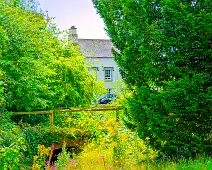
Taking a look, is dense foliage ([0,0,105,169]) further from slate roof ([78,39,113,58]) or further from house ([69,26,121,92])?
slate roof ([78,39,113,58])

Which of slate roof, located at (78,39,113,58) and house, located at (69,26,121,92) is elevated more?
slate roof, located at (78,39,113,58)

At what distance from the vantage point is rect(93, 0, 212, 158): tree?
225 inches

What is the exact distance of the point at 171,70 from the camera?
19.5 ft

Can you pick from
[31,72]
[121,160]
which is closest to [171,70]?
[121,160]

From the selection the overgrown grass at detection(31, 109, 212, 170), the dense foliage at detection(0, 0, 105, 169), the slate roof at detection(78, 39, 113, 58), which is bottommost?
the overgrown grass at detection(31, 109, 212, 170)

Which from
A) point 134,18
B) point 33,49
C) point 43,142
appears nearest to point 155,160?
point 134,18

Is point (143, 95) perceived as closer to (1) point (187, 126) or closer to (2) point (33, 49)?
(1) point (187, 126)

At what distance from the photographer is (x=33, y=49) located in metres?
9.62

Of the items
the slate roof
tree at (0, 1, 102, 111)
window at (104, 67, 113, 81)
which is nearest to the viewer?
tree at (0, 1, 102, 111)

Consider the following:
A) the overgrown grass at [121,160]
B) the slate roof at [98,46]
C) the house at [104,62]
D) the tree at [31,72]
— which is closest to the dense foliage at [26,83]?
the tree at [31,72]

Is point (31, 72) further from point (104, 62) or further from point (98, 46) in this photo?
point (98, 46)

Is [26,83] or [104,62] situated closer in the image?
[26,83]

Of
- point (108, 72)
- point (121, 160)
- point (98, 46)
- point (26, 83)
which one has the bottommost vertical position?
point (121, 160)

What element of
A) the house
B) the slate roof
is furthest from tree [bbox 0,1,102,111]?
the slate roof
